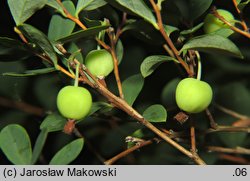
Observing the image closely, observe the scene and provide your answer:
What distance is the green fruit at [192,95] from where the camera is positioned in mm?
823

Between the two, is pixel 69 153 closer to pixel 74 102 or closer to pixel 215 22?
pixel 74 102

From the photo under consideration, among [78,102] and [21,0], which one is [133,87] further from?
[21,0]

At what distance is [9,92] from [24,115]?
10 centimetres

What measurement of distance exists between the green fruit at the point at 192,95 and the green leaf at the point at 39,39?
0.84 ft

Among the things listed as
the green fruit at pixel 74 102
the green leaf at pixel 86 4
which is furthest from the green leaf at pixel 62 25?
the green fruit at pixel 74 102

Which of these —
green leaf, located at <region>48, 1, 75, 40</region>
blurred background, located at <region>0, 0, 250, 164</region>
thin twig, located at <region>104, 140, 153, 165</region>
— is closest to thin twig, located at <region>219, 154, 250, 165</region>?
blurred background, located at <region>0, 0, 250, 164</region>

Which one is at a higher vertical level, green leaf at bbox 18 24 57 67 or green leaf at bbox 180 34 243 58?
green leaf at bbox 18 24 57 67

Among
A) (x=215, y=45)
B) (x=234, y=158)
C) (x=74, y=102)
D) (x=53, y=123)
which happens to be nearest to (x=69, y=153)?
(x=53, y=123)

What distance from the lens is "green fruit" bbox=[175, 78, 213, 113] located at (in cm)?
82

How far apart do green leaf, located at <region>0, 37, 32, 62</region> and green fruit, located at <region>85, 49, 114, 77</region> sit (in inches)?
5.3

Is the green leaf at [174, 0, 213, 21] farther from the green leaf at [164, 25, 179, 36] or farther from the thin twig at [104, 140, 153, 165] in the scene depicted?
the thin twig at [104, 140, 153, 165]

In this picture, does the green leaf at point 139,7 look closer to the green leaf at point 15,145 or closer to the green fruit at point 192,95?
the green fruit at point 192,95

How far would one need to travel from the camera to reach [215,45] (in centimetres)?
76

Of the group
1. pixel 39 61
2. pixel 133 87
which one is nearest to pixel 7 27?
pixel 39 61
